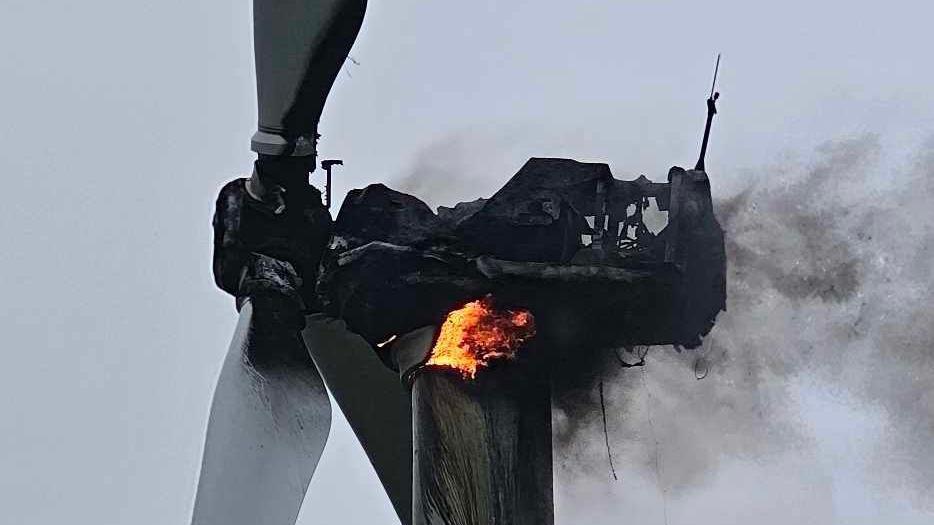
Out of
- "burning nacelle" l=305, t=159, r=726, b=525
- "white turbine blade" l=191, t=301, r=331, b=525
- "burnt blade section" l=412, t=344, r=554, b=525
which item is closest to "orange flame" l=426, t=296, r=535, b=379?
"burning nacelle" l=305, t=159, r=726, b=525

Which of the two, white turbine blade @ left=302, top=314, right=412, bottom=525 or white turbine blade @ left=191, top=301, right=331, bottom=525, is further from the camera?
white turbine blade @ left=302, top=314, right=412, bottom=525

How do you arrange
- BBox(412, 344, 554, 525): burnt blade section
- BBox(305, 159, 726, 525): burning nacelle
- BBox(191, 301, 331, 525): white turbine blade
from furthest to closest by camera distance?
BBox(305, 159, 726, 525): burning nacelle
BBox(412, 344, 554, 525): burnt blade section
BBox(191, 301, 331, 525): white turbine blade

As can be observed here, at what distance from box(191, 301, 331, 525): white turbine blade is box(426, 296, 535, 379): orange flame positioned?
4.45 ft

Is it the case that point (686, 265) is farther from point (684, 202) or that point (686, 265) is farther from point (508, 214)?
point (508, 214)

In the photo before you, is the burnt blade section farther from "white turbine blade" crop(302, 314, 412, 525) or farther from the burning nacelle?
"white turbine blade" crop(302, 314, 412, 525)

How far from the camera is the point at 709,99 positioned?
17.1 m

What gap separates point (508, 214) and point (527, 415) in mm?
2003

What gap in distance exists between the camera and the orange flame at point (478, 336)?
16.4 meters

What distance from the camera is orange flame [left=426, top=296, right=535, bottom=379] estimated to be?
53.9 feet

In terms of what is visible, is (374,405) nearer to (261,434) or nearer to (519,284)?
(519,284)

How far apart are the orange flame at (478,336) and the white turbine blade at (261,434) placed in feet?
4.45

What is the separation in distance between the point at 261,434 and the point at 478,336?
8.23 feet

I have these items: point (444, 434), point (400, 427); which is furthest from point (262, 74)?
point (400, 427)

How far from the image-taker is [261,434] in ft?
50.0
